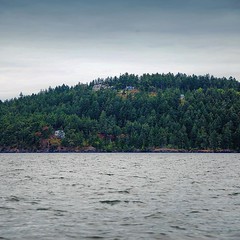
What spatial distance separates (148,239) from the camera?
804 inches

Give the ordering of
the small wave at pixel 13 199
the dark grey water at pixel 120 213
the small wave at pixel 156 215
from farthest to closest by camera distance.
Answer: the small wave at pixel 13 199, the small wave at pixel 156 215, the dark grey water at pixel 120 213

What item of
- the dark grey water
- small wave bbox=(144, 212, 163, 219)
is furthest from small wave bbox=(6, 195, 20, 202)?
small wave bbox=(144, 212, 163, 219)

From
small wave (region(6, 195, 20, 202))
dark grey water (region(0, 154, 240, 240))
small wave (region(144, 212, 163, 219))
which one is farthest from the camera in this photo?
small wave (region(6, 195, 20, 202))

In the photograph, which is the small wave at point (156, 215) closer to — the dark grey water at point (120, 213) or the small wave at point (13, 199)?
the dark grey water at point (120, 213)

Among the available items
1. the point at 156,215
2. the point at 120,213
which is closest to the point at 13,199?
the point at 120,213

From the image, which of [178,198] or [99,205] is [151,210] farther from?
[178,198]

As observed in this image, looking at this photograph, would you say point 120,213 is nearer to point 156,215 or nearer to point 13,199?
point 156,215

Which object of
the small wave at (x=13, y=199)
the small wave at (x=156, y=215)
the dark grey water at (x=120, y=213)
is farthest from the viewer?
the small wave at (x=13, y=199)

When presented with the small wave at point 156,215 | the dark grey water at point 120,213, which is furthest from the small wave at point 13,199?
the small wave at point 156,215

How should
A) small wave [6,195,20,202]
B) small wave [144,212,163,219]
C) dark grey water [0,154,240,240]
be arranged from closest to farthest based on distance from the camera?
dark grey water [0,154,240,240] < small wave [144,212,163,219] < small wave [6,195,20,202]

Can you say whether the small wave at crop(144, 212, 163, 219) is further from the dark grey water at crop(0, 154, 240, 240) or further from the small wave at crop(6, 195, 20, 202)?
the small wave at crop(6, 195, 20, 202)

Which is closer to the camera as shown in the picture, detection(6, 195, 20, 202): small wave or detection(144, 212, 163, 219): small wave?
detection(144, 212, 163, 219): small wave

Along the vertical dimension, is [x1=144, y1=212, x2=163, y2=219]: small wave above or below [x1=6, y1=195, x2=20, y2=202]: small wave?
above

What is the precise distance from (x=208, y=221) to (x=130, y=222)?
4773 mm
